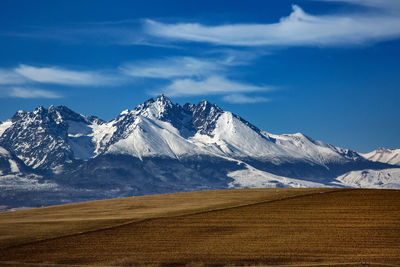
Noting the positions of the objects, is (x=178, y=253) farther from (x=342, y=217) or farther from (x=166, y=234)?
(x=342, y=217)

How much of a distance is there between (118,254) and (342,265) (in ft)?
77.2

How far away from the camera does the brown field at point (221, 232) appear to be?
63688mm

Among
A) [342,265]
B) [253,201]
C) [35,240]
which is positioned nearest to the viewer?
[342,265]

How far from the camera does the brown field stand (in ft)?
209

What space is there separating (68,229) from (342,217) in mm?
36873

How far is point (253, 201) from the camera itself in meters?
104

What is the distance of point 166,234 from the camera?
76.7 metres

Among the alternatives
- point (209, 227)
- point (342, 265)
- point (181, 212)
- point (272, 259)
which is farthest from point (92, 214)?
point (342, 265)

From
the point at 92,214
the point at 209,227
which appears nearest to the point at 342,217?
the point at 209,227

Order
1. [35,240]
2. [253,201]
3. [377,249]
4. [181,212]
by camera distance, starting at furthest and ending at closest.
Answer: [253,201], [181,212], [35,240], [377,249]

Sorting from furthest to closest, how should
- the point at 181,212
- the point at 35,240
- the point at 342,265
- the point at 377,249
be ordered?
the point at 181,212, the point at 35,240, the point at 377,249, the point at 342,265

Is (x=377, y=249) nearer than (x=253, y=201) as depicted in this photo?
Yes

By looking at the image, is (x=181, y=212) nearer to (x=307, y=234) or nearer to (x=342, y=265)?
(x=307, y=234)

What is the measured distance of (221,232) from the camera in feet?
255
